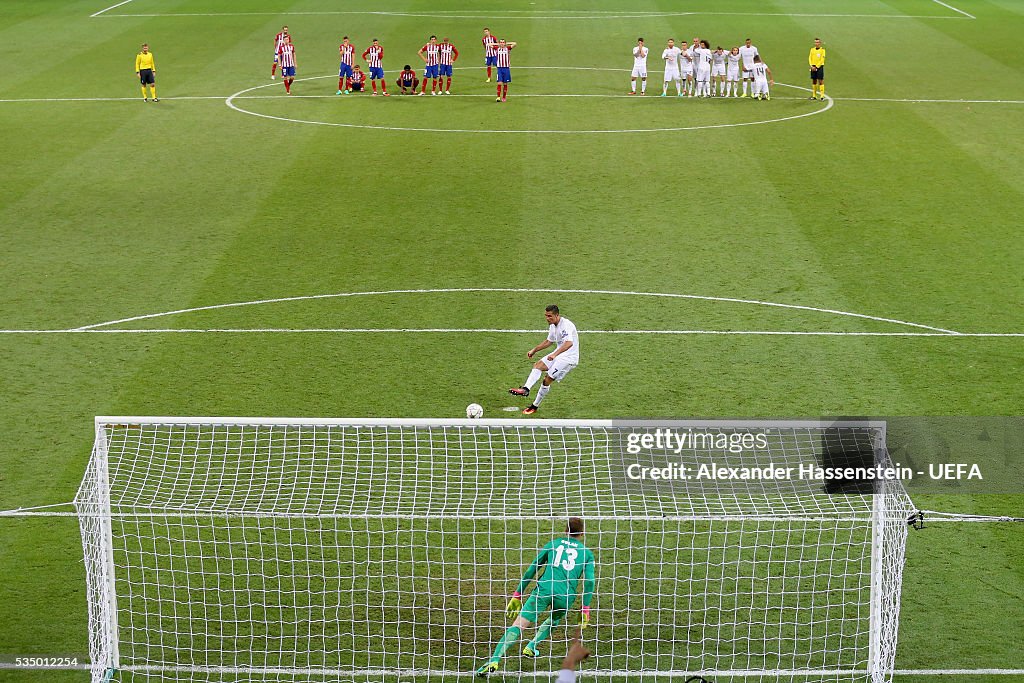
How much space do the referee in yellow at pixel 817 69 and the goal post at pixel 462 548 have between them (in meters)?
20.7

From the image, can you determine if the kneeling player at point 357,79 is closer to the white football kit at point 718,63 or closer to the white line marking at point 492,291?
the white football kit at point 718,63

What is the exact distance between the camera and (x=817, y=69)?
33.8m

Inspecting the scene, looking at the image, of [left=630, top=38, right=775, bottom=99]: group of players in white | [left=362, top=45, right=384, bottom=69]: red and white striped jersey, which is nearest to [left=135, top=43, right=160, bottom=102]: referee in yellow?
[left=362, top=45, right=384, bottom=69]: red and white striped jersey

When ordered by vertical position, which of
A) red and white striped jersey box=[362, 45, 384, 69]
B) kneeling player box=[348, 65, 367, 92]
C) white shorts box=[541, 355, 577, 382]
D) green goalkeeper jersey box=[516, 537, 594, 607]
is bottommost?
kneeling player box=[348, 65, 367, 92]

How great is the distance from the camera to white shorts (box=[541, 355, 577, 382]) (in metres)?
15.6

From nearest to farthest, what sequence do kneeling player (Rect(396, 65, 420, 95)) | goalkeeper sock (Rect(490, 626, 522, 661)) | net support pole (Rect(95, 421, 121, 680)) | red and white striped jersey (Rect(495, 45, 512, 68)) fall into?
goalkeeper sock (Rect(490, 626, 522, 661)) < net support pole (Rect(95, 421, 121, 680)) < red and white striped jersey (Rect(495, 45, 512, 68)) < kneeling player (Rect(396, 65, 420, 95))

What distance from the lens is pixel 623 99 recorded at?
3434 centimetres

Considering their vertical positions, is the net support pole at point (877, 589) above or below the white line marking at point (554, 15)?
above

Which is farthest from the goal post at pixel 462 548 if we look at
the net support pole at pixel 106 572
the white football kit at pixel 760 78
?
the white football kit at pixel 760 78

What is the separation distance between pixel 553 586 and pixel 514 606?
0.55 m

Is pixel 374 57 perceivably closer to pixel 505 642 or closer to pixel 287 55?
pixel 287 55

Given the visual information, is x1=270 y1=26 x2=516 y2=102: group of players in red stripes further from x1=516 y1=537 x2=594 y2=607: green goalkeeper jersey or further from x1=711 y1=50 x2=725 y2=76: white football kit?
x1=516 y1=537 x2=594 y2=607: green goalkeeper jersey

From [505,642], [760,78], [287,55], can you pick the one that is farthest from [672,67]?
[505,642]

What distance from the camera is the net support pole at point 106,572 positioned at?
34.9 feet
